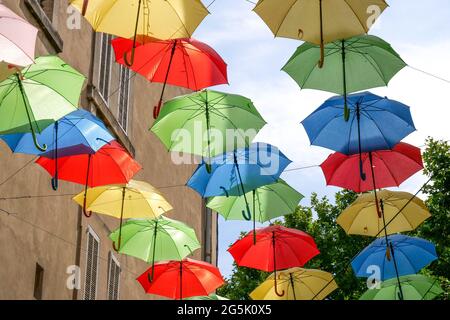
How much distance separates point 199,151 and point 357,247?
1788 centimetres

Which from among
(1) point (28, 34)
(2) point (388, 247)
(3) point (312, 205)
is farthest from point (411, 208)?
(3) point (312, 205)

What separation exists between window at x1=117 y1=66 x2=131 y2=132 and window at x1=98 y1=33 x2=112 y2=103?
0.75 meters

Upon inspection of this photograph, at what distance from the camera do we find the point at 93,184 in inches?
510

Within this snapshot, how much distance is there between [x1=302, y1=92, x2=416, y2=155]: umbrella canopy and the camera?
42.7 feet

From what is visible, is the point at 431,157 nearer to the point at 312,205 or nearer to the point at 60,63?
the point at 312,205

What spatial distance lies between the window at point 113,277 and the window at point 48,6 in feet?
14.6

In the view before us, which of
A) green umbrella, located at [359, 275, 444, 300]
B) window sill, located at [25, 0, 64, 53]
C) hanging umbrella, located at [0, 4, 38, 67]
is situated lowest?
green umbrella, located at [359, 275, 444, 300]

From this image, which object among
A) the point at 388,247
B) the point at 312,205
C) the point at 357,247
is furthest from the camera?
the point at 312,205

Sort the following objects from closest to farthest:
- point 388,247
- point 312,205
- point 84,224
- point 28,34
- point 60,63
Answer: point 28,34 → point 60,63 → point 388,247 → point 84,224 → point 312,205

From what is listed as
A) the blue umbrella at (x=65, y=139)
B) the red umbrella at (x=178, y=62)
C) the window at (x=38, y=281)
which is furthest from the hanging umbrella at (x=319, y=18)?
the window at (x=38, y=281)

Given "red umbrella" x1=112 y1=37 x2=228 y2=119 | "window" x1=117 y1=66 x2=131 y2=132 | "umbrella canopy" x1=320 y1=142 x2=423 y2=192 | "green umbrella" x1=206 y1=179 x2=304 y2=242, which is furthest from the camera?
"window" x1=117 y1=66 x2=131 y2=132

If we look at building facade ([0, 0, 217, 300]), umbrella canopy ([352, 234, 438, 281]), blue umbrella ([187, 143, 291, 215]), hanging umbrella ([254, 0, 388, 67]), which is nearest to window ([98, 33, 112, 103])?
building facade ([0, 0, 217, 300])

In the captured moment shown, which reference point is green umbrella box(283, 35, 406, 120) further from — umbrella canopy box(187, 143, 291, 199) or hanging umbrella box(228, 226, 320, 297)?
hanging umbrella box(228, 226, 320, 297)

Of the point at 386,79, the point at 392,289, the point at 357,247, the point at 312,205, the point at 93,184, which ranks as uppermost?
the point at 312,205
